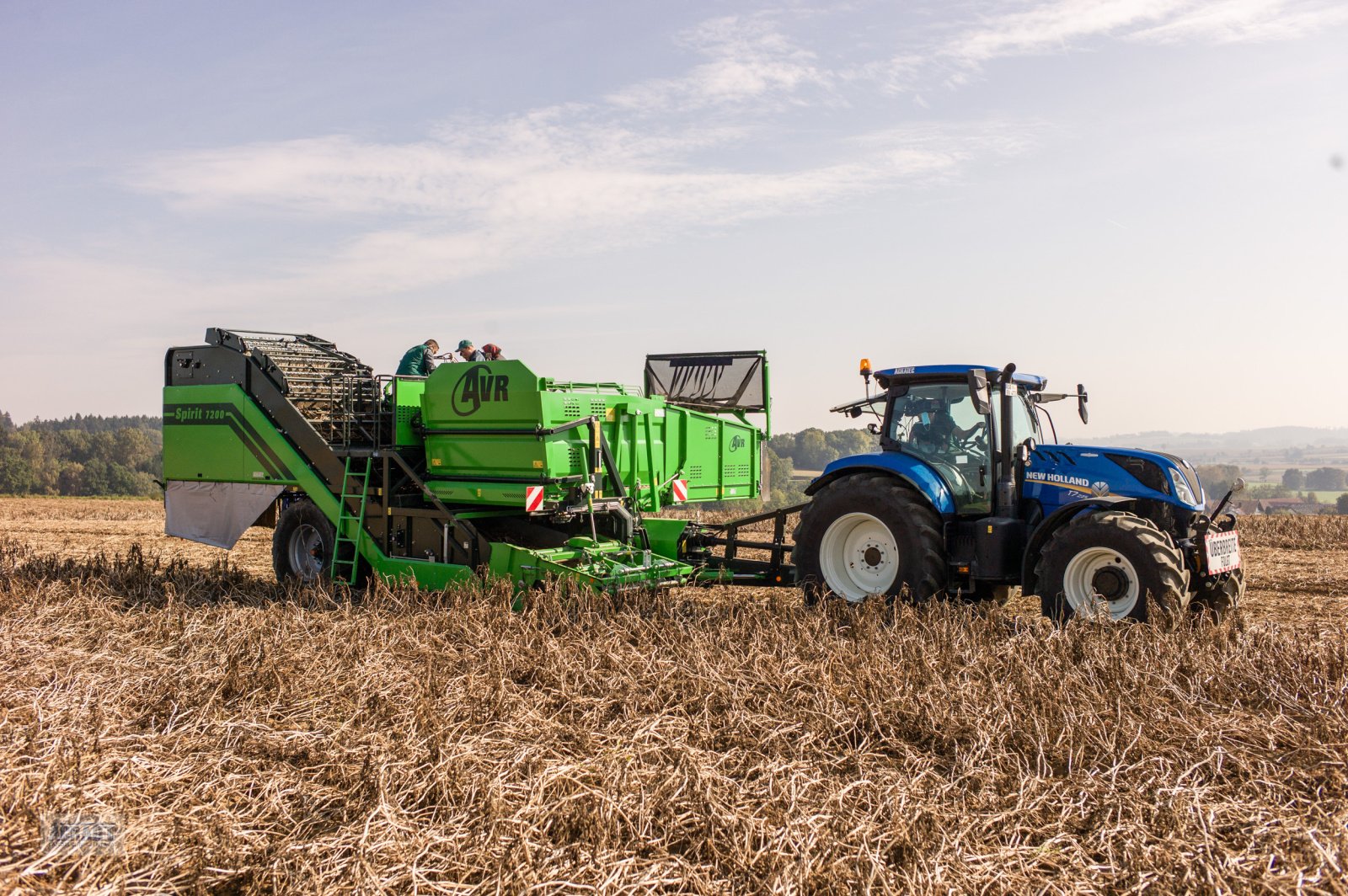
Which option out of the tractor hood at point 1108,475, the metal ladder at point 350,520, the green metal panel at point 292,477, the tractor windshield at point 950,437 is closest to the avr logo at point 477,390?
the metal ladder at point 350,520

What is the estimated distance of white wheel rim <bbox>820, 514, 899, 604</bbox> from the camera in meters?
7.95

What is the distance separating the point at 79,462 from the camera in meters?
51.4

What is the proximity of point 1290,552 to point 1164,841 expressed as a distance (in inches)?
451

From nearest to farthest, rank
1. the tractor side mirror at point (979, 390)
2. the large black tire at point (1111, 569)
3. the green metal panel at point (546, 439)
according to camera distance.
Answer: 1. the large black tire at point (1111, 569)
2. the tractor side mirror at point (979, 390)
3. the green metal panel at point (546, 439)

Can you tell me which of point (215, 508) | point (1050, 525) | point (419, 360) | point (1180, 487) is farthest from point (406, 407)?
point (1180, 487)

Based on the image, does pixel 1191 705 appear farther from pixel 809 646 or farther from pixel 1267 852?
pixel 809 646

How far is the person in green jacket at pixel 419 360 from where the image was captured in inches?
408

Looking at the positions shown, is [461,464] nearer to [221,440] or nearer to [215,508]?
[221,440]

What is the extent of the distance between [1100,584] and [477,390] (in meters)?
5.11

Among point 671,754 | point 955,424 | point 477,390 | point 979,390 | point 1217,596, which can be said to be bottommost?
point 671,754

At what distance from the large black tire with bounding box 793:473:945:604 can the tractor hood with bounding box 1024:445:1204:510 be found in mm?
840

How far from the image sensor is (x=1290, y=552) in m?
13.3

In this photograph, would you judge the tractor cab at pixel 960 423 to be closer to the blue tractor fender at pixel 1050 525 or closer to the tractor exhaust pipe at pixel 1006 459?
the tractor exhaust pipe at pixel 1006 459

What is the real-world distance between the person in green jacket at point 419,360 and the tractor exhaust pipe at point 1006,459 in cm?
546
